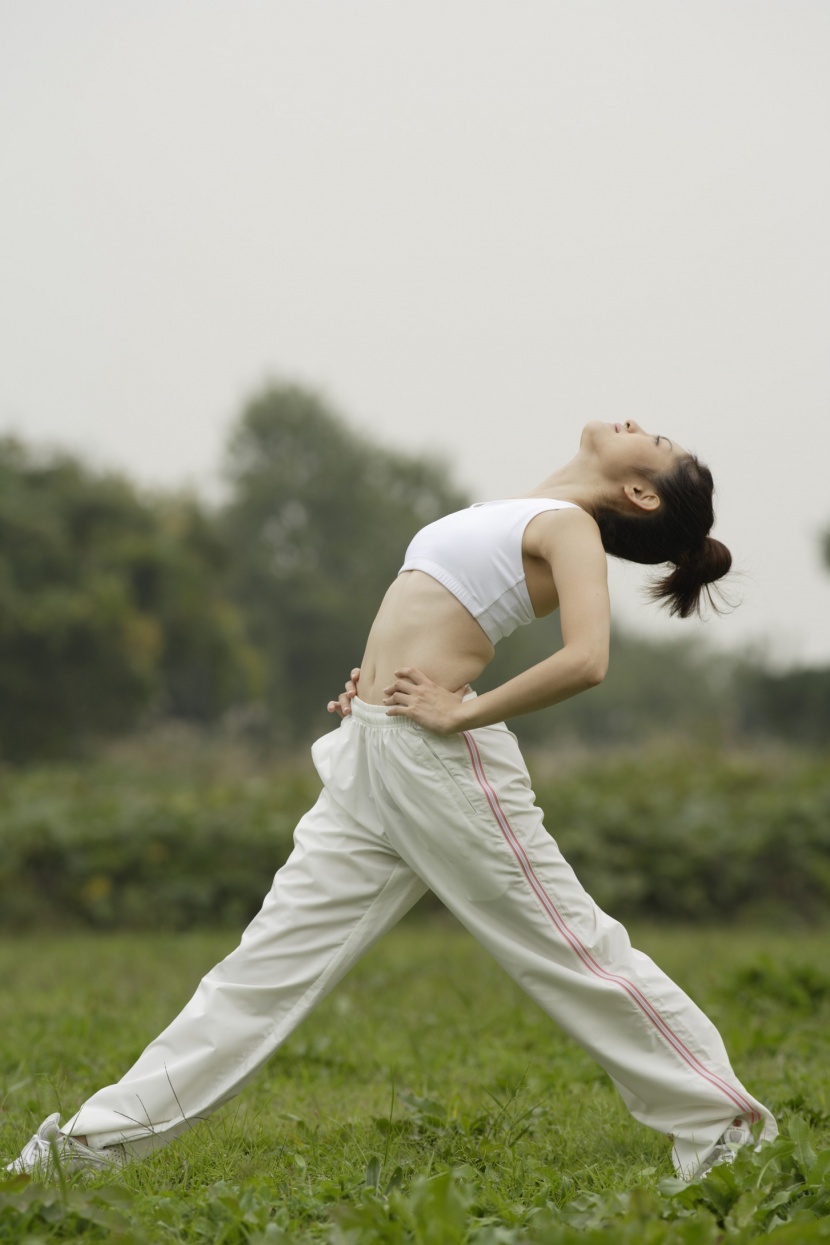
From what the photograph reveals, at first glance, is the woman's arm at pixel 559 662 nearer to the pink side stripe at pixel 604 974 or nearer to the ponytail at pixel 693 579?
the pink side stripe at pixel 604 974

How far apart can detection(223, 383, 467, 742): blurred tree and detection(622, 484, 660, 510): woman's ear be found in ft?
123

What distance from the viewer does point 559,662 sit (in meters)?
2.71

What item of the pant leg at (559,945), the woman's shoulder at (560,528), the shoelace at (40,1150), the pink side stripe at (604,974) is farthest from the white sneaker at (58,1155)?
the woman's shoulder at (560,528)

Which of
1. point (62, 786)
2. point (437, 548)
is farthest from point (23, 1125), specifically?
point (62, 786)

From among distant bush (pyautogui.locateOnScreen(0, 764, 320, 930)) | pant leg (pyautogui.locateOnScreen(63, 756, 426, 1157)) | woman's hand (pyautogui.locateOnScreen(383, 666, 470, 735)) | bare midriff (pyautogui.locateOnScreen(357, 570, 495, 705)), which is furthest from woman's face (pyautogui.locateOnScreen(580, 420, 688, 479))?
distant bush (pyautogui.locateOnScreen(0, 764, 320, 930))

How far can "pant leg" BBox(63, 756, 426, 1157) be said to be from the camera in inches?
109

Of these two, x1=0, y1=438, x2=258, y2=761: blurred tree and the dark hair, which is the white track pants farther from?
x1=0, y1=438, x2=258, y2=761: blurred tree

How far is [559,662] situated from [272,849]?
5928 millimetres

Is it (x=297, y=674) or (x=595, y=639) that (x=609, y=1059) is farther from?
(x=297, y=674)

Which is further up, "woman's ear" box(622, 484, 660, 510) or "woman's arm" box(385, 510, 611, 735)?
"woman's ear" box(622, 484, 660, 510)

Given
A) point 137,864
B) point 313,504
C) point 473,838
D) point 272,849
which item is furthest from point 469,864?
point 313,504

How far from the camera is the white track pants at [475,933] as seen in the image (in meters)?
2.78

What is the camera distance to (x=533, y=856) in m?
2.82

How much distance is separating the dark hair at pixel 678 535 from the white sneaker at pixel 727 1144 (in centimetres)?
119
